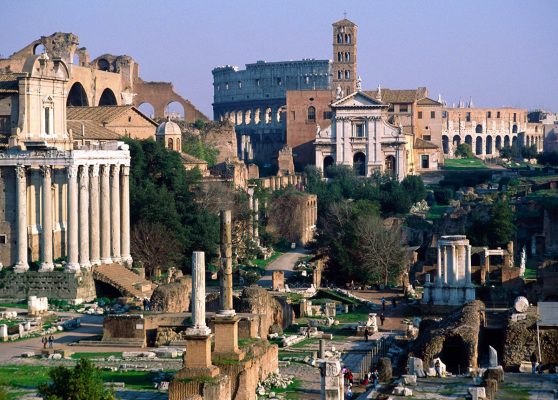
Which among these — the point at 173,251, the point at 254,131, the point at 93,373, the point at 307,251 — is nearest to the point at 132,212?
the point at 173,251

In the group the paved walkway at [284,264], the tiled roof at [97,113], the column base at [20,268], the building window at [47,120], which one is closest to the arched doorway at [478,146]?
the paved walkway at [284,264]

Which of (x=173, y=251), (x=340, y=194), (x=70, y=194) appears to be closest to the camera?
(x=70, y=194)

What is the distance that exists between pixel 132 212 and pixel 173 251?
2.64 m

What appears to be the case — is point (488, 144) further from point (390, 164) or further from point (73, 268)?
point (73, 268)

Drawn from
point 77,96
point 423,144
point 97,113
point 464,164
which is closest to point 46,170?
point 97,113

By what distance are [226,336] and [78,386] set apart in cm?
614

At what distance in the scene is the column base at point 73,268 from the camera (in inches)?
2050

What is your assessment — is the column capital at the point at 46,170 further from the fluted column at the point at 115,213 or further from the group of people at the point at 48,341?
the group of people at the point at 48,341

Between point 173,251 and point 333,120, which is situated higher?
point 333,120

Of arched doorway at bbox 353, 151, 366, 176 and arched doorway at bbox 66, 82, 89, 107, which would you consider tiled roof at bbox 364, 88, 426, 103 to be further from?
arched doorway at bbox 66, 82, 89, 107

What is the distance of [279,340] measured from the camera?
42906mm

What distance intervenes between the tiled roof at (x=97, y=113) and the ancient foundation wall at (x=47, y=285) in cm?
1865

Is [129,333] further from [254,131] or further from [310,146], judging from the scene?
[254,131]

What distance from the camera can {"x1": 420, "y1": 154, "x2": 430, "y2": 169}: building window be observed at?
117625 millimetres
